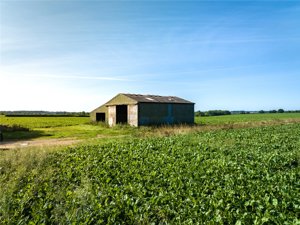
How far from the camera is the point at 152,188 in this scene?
24.2 ft

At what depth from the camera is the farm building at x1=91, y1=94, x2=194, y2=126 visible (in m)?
30.0

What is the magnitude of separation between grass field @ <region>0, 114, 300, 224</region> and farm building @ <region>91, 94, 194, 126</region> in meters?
18.0

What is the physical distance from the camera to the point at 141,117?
29.7 m

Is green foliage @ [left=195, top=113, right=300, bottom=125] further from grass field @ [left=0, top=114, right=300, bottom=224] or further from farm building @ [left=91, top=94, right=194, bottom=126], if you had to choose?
grass field @ [left=0, top=114, right=300, bottom=224]

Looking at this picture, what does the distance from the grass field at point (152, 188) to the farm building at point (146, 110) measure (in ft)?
59.0

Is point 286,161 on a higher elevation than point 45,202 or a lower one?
higher

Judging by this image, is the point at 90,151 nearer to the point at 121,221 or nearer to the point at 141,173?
the point at 141,173

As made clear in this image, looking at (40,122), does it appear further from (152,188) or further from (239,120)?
(152,188)

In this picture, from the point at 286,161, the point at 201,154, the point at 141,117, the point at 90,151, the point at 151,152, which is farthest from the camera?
the point at 141,117

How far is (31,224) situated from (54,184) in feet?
10.4

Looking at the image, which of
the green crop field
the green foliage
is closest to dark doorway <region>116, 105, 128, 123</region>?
the green crop field

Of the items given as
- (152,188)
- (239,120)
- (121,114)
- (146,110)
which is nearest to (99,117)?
(121,114)

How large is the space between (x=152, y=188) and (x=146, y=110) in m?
23.1

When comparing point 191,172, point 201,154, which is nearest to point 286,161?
point 201,154
